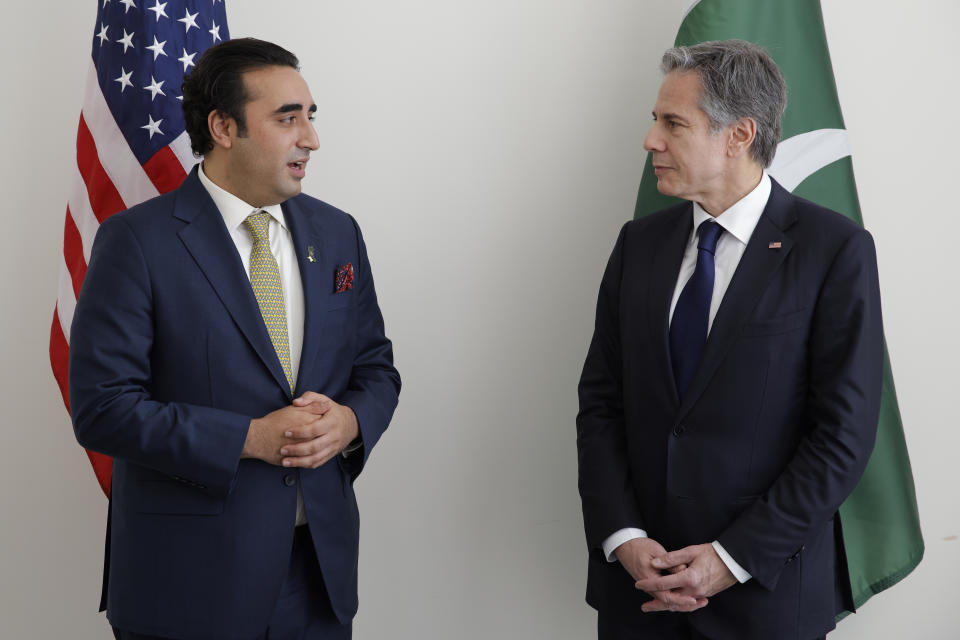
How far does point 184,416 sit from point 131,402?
0.11 metres

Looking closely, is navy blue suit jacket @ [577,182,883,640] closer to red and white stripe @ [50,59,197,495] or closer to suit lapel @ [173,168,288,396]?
suit lapel @ [173,168,288,396]

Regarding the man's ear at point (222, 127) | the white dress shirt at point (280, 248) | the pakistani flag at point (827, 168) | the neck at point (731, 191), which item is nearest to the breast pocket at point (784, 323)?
the neck at point (731, 191)

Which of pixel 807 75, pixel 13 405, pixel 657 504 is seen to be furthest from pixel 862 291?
pixel 13 405

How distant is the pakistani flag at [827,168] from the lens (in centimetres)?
234

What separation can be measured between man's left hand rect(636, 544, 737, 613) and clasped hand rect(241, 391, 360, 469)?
73 centimetres

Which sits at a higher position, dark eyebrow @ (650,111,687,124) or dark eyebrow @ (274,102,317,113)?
dark eyebrow @ (274,102,317,113)

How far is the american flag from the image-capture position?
7.85 ft

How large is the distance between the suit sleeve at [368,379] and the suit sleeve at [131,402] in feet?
0.95

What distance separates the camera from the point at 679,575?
1802 mm

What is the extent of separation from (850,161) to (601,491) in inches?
45.7

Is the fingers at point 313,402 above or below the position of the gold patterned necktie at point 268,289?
below

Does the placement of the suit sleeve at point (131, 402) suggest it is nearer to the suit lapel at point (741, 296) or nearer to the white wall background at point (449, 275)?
the suit lapel at point (741, 296)

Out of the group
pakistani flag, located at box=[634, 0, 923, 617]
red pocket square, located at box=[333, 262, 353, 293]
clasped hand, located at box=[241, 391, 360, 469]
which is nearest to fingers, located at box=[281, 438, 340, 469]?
clasped hand, located at box=[241, 391, 360, 469]

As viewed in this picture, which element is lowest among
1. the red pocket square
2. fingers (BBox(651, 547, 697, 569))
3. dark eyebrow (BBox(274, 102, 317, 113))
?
fingers (BBox(651, 547, 697, 569))
